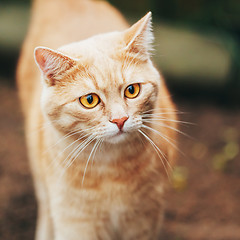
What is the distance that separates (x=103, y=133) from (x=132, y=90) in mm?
222

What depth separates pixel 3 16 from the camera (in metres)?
4.11

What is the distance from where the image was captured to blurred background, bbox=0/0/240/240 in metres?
2.57

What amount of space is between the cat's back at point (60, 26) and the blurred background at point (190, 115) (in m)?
0.60

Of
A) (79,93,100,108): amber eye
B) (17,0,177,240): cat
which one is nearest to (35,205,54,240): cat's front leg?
(17,0,177,240): cat

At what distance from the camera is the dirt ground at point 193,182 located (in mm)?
2498

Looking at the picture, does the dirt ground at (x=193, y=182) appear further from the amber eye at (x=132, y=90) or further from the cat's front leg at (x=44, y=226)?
the amber eye at (x=132, y=90)

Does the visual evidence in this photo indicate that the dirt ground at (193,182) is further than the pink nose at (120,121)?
Yes

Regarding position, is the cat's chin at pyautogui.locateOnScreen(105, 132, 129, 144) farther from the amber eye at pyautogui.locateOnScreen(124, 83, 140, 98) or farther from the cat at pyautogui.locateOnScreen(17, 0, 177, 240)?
the amber eye at pyautogui.locateOnScreen(124, 83, 140, 98)

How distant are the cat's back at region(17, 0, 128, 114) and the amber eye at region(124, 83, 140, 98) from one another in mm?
668

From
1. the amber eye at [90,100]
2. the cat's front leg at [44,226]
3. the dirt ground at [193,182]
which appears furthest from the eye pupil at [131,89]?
the dirt ground at [193,182]

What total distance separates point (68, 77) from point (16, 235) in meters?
1.37

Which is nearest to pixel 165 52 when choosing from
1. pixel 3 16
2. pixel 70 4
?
pixel 70 4

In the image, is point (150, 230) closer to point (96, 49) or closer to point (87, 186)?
point (87, 186)

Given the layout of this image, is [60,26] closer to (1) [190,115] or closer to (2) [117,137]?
(2) [117,137]
